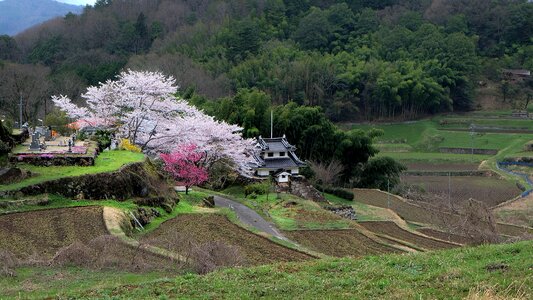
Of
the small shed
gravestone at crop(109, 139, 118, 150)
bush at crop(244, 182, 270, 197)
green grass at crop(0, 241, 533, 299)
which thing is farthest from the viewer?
the small shed

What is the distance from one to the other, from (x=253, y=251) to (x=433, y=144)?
44763 mm

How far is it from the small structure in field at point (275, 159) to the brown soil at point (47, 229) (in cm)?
1703

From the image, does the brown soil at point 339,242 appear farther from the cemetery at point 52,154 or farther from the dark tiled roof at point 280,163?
the dark tiled roof at point 280,163

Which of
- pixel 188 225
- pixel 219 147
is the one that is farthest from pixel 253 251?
pixel 219 147

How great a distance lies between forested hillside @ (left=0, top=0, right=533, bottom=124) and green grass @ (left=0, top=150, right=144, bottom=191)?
2667 centimetres

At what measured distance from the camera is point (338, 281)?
8.61m

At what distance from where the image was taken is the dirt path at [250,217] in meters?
20.1

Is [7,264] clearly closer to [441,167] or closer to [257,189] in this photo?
[257,189]

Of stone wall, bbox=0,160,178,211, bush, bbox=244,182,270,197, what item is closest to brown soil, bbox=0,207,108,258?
stone wall, bbox=0,160,178,211

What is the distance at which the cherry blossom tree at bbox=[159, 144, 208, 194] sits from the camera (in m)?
27.3

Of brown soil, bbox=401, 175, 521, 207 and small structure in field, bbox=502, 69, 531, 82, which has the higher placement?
small structure in field, bbox=502, 69, 531, 82

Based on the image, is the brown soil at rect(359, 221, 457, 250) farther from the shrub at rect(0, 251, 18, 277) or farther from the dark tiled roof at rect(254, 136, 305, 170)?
the shrub at rect(0, 251, 18, 277)

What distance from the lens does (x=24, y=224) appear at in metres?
14.9

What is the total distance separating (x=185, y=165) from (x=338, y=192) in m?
9.29
